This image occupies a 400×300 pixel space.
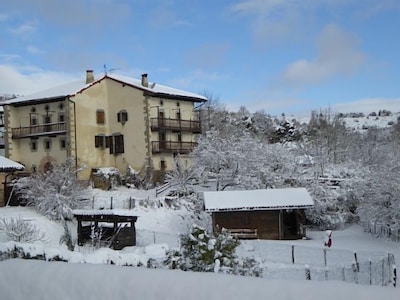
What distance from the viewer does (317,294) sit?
4664mm

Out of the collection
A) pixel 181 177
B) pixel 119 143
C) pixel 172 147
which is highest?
pixel 119 143

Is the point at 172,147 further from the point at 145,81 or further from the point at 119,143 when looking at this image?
the point at 145,81

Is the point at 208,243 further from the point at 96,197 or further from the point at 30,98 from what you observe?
the point at 30,98

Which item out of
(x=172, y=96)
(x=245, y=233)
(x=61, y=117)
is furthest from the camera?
(x=172, y=96)

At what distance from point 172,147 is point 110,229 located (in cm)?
1743

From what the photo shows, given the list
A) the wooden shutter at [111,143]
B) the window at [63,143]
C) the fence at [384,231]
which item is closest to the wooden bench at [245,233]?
the fence at [384,231]

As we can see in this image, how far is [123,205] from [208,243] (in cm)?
1934

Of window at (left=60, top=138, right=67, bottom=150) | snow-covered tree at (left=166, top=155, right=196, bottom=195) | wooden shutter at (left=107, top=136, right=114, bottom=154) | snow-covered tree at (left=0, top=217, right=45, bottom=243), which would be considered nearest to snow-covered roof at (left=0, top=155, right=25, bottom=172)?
window at (left=60, top=138, right=67, bottom=150)

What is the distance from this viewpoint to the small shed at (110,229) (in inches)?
1005

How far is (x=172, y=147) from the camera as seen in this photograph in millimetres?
43781

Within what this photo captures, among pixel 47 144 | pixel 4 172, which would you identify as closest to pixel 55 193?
pixel 4 172

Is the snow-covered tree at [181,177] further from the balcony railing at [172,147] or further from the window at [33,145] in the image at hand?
the window at [33,145]

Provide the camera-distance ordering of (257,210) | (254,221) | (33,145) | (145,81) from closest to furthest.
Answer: (257,210) < (254,221) < (33,145) < (145,81)

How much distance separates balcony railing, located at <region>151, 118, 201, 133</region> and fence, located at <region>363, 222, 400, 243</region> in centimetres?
1902
